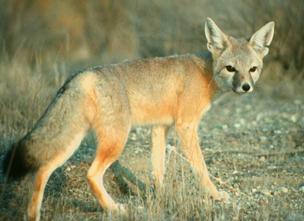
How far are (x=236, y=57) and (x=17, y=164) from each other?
9.61 feet

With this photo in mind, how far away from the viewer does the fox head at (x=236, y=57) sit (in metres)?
7.07

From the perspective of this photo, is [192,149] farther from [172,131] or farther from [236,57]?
[172,131]

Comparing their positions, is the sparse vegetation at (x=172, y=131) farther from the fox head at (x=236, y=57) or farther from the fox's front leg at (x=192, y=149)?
the fox head at (x=236, y=57)

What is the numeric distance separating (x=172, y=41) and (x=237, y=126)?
13.8 ft

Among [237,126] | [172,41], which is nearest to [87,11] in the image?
[172,41]

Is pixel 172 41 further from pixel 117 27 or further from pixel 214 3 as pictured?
pixel 117 27

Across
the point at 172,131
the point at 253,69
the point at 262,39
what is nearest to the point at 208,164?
the point at 253,69

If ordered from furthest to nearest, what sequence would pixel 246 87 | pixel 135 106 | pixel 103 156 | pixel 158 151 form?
pixel 158 151, pixel 246 87, pixel 135 106, pixel 103 156

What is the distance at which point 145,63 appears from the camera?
7062mm

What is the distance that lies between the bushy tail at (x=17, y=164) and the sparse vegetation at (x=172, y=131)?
53 cm

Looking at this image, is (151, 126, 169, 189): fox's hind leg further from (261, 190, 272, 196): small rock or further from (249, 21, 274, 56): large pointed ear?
(249, 21, 274, 56): large pointed ear

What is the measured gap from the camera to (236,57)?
7.19m

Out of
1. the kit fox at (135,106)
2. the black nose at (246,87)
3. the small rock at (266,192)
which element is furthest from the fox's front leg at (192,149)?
the black nose at (246,87)

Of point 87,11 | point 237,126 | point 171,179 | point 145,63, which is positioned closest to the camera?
point 171,179
